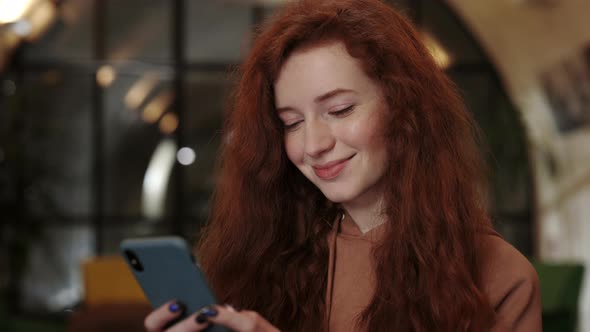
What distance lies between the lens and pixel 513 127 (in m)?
7.29

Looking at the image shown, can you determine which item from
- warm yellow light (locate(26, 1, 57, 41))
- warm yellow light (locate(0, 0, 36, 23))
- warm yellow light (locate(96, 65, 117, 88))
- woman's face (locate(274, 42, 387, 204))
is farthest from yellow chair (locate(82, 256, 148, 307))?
woman's face (locate(274, 42, 387, 204))

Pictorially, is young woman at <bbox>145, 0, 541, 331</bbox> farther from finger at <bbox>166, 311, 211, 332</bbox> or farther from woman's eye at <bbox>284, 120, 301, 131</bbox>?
finger at <bbox>166, 311, 211, 332</bbox>

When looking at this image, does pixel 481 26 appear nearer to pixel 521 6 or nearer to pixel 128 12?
pixel 521 6

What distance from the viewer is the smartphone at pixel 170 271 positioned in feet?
4.48

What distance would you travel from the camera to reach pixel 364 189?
1.63 metres

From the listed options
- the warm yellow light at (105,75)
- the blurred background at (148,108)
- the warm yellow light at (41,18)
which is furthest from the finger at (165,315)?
the warm yellow light at (41,18)

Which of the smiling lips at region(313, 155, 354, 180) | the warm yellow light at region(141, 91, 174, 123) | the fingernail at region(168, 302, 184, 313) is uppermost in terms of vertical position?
the smiling lips at region(313, 155, 354, 180)

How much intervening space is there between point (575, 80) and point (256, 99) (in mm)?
5938

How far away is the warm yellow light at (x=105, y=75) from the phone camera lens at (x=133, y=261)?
696 centimetres

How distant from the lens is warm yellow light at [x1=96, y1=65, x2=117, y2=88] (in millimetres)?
8195

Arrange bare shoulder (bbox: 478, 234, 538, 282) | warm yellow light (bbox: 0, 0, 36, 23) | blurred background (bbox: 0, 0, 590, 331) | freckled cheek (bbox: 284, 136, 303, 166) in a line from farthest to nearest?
blurred background (bbox: 0, 0, 590, 331) < warm yellow light (bbox: 0, 0, 36, 23) < freckled cheek (bbox: 284, 136, 303, 166) < bare shoulder (bbox: 478, 234, 538, 282)

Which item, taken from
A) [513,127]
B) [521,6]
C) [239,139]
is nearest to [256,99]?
[239,139]

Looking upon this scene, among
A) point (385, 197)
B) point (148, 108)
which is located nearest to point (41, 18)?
point (148, 108)

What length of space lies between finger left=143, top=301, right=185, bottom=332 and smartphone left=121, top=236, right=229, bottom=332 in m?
0.01
